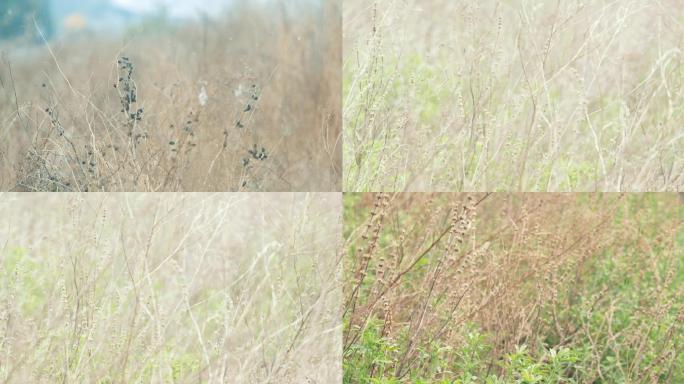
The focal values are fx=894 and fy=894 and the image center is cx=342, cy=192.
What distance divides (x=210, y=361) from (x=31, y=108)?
167cm

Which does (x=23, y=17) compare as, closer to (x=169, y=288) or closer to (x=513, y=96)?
(x=169, y=288)

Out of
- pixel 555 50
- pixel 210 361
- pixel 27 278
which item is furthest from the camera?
pixel 555 50

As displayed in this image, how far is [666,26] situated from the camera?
4965mm

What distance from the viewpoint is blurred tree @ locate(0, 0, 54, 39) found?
4.79m

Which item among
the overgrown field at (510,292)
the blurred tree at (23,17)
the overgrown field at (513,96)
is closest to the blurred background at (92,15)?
the blurred tree at (23,17)

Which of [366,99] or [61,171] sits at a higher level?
[366,99]

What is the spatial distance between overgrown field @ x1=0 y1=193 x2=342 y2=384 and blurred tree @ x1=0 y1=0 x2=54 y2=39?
903 mm

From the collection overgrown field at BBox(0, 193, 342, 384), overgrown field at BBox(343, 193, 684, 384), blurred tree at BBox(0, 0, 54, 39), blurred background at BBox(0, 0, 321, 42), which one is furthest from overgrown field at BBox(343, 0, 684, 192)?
blurred tree at BBox(0, 0, 54, 39)

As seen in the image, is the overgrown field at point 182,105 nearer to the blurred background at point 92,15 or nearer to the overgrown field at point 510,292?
the blurred background at point 92,15

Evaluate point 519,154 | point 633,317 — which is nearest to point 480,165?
point 519,154

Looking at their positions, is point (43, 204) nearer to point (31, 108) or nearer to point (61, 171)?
point (61, 171)

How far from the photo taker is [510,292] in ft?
14.3

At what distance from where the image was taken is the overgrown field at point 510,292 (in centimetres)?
412

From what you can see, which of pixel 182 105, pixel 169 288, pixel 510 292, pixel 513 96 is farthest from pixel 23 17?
pixel 510 292
